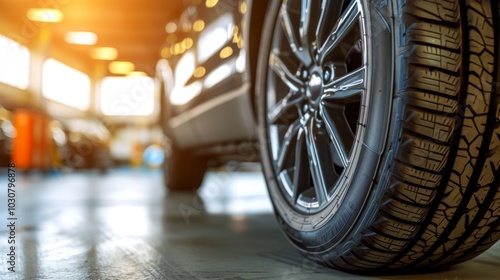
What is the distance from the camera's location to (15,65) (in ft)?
49.5

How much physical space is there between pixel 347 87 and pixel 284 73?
0.42 m

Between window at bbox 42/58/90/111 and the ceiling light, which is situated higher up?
window at bbox 42/58/90/111

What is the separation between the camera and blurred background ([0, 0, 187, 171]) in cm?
1304

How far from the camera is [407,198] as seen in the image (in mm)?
1098

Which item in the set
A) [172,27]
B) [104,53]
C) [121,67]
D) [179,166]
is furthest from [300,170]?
[121,67]

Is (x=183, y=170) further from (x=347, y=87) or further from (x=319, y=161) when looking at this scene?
(x=347, y=87)

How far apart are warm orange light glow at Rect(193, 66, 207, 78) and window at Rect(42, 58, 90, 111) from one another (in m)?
14.4

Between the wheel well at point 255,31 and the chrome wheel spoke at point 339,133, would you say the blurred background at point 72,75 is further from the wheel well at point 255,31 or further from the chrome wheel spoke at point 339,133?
the chrome wheel spoke at point 339,133

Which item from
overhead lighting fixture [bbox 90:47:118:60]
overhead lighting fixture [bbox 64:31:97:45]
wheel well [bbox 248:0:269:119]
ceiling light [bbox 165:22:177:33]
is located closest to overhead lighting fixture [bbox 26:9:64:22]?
overhead lighting fixture [bbox 64:31:97:45]

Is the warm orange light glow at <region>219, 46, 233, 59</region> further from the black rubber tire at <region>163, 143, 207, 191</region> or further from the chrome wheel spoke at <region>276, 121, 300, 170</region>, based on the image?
the black rubber tire at <region>163, 143, 207, 191</region>

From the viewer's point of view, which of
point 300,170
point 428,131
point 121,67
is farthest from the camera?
point 121,67

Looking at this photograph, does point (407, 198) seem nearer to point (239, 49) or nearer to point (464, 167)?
point (464, 167)

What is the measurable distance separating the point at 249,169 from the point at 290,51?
1280cm

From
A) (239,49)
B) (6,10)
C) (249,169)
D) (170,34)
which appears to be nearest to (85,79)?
(6,10)
